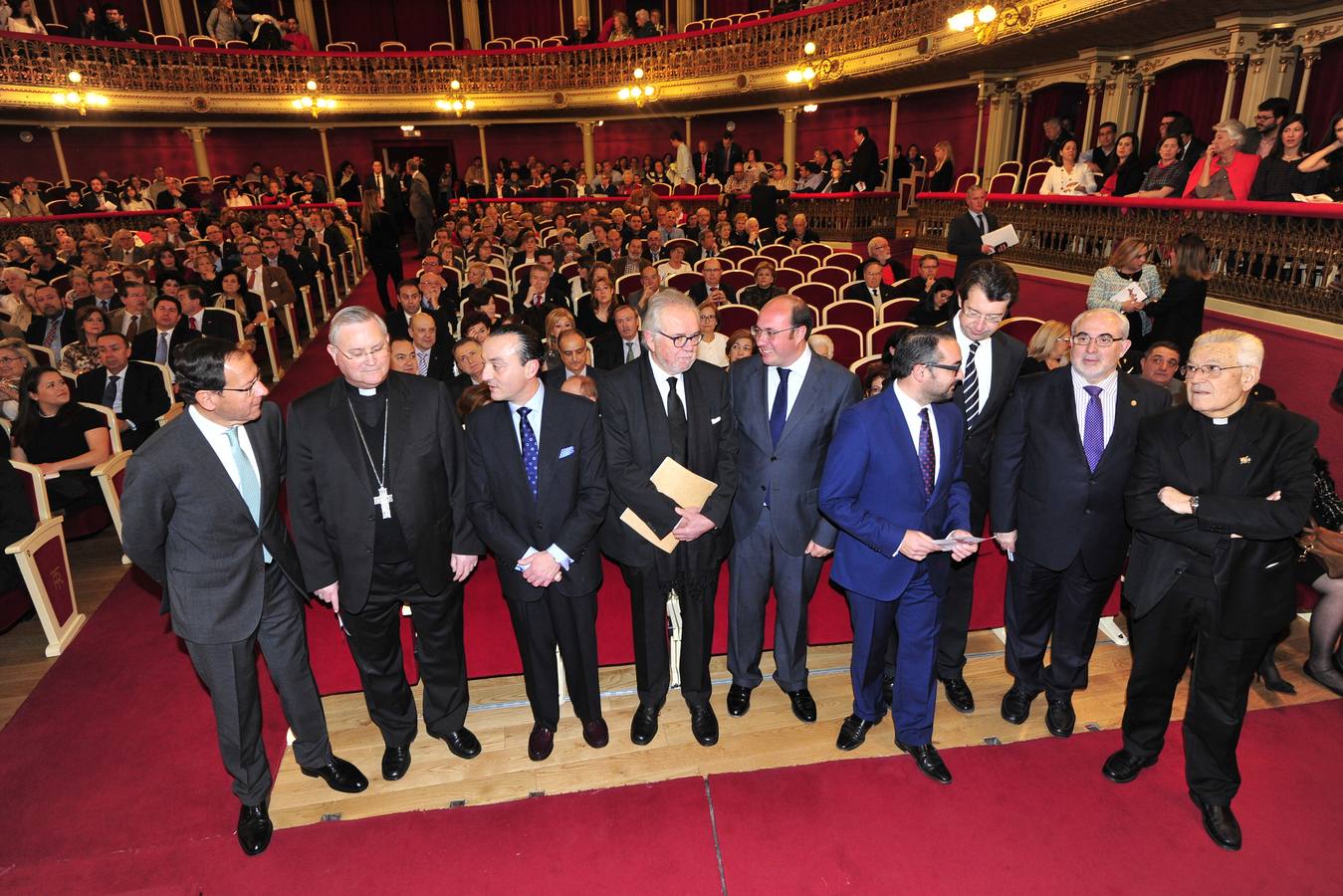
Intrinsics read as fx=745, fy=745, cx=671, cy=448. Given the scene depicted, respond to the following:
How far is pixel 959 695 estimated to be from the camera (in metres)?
3.00

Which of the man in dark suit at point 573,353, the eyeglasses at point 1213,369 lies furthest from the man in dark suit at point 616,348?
the eyeglasses at point 1213,369

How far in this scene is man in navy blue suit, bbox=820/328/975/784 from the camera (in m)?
2.35

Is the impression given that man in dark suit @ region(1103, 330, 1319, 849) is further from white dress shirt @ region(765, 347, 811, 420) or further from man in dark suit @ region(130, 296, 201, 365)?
man in dark suit @ region(130, 296, 201, 365)

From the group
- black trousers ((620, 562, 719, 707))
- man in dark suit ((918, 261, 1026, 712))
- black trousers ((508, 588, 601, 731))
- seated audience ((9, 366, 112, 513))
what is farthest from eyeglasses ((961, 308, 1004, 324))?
seated audience ((9, 366, 112, 513))

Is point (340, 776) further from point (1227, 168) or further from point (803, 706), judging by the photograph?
point (1227, 168)

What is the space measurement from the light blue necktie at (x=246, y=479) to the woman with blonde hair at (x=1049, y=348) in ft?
10.9

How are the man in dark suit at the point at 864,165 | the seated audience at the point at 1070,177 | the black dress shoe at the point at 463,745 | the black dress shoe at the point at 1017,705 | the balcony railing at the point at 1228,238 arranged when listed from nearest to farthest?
the black dress shoe at the point at 463,745 → the black dress shoe at the point at 1017,705 → the balcony railing at the point at 1228,238 → the seated audience at the point at 1070,177 → the man in dark suit at the point at 864,165

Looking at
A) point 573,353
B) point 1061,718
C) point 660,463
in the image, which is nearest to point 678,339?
point 660,463

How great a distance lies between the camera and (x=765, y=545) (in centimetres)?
278

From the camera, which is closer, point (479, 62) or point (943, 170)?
point (943, 170)

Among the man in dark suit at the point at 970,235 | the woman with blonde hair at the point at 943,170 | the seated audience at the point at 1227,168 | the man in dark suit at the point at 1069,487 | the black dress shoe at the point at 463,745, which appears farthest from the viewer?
the woman with blonde hair at the point at 943,170

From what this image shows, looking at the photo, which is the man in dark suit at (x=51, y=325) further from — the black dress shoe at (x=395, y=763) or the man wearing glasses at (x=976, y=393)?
the man wearing glasses at (x=976, y=393)

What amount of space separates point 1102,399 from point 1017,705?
1.23 m

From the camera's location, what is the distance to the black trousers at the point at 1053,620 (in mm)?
2754
